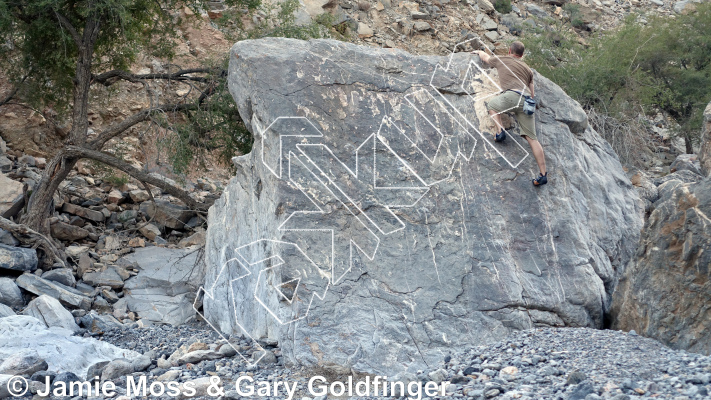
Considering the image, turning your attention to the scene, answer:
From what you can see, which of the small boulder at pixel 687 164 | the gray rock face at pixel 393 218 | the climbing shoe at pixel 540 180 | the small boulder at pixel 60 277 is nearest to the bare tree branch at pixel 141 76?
the small boulder at pixel 60 277

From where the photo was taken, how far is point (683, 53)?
51.0 ft

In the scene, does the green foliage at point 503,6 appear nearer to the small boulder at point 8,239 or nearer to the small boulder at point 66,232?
the small boulder at point 66,232

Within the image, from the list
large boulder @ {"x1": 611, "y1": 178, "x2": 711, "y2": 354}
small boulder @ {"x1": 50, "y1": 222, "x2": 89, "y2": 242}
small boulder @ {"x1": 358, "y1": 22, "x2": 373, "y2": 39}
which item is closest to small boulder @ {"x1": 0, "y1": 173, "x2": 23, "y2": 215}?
small boulder @ {"x1": 50, "y1": 222, "x2": 89, "y2": 242}

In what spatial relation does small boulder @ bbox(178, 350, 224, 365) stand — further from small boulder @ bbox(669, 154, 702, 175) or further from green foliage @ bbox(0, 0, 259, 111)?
small boulder @ bbox(669, 154, 702, 175)

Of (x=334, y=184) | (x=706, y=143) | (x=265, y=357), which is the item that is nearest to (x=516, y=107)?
(x=334, y=184)

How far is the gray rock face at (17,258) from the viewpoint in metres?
7.94

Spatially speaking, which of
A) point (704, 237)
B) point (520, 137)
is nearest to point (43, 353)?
point (520, 137)

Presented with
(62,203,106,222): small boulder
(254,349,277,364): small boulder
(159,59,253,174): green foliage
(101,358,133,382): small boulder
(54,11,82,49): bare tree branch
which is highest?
(54,11,82,49): bare tree branch

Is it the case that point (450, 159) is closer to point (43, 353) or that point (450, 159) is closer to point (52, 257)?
point (43, 353)

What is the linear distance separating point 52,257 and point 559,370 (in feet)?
23.0

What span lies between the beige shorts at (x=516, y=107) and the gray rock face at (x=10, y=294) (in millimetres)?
5694

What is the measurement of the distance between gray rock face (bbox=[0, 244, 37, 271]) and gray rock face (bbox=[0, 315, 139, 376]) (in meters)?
2.16

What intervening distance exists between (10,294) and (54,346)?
211 centimetres

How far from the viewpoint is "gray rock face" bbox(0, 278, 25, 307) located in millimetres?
7238
